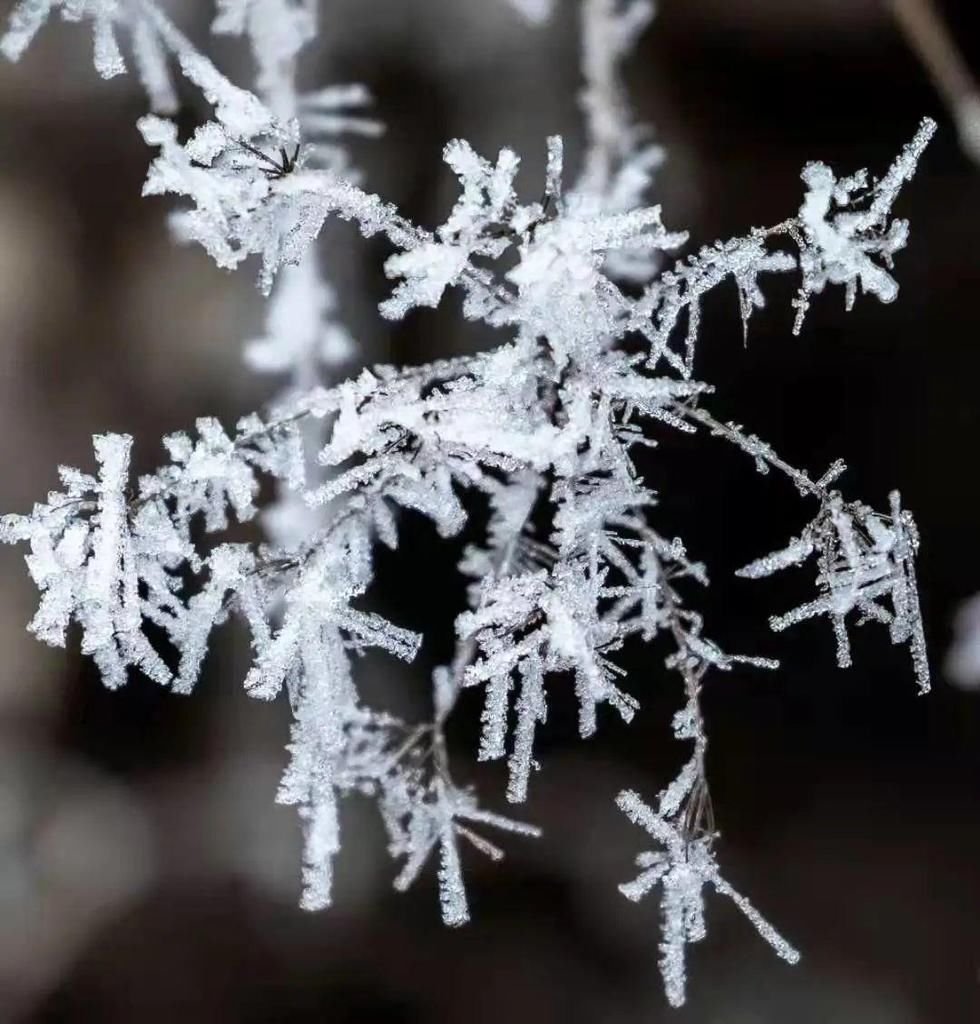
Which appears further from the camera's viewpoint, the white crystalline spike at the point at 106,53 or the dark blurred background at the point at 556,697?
the dark blurred background at the point at 556,697

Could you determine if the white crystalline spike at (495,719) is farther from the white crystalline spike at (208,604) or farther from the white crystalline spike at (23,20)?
the white crystalline spike at (23,20)

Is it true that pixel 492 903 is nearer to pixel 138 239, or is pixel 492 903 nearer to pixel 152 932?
pixel 152 932

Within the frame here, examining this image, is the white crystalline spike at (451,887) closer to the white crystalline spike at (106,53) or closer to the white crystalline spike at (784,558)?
the white crystalline spike at (784,558)

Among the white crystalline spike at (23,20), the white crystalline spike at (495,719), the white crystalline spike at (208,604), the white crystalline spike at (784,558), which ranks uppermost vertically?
the white crystalline spike at (23,20)

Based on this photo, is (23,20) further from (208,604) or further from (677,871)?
(677,871)

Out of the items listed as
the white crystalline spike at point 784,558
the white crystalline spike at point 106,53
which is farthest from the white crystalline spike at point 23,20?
the white crystalline spike at point 784,558

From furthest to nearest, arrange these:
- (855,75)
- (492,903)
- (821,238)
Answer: (492,903), (855,75), (821,238)

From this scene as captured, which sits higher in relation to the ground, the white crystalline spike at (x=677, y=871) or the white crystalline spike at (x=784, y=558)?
the white crystalline spike at (x=784, y=558)

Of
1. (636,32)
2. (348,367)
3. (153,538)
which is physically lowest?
(153,538)

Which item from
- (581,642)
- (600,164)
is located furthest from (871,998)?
(600,164)
